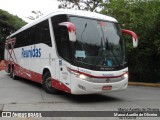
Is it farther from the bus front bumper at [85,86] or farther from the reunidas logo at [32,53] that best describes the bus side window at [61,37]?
the reunidas logo at [32,53]

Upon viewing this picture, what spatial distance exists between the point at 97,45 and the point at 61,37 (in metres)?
1.42

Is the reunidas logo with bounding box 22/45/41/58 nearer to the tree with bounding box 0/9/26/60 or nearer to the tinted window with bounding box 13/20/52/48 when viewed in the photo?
the tinted window with bounding box 13/20/52/48

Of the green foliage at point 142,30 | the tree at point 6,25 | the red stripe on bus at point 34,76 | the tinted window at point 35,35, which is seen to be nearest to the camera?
the red stripe on bus at point 34,76

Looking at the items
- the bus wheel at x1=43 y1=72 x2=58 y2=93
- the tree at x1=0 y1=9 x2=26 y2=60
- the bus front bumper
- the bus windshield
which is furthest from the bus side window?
the tree at x1=0 y1=9 x2=26 y2=60

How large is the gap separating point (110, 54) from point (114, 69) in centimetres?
57

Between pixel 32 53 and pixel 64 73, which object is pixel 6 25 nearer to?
pixel 32 53

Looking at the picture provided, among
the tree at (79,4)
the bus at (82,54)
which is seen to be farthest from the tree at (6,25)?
the bus at (82,54)

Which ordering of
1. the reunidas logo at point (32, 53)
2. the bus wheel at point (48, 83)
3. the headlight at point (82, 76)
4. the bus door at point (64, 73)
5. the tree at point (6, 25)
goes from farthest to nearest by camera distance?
1. the tree at point (6, 25)
2. the reunidas logo at point (32, 53)
3. the bus wheel at point (48, 83)
4. the bus door at point (64, 73)
5. the headlight at point (82, 76)

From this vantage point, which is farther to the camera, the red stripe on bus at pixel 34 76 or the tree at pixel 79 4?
the tree at pixel 79 4

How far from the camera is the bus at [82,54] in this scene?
11.1m

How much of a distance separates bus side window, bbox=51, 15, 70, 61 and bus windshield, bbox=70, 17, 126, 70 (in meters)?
0.38

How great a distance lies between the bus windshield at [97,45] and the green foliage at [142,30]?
24.0ft

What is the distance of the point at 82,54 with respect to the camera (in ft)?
36.7

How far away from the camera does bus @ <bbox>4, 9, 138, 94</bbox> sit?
11.1 m
